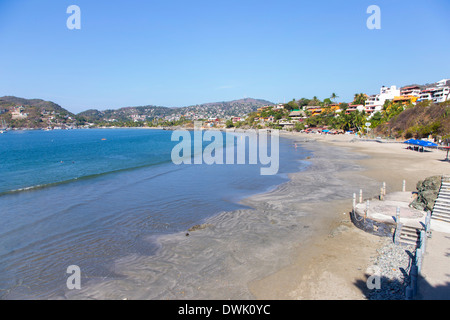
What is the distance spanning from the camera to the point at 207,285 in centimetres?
887

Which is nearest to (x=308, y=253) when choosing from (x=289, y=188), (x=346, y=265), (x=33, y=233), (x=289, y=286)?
(x=346, y=265)

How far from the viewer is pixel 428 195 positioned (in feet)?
42.4

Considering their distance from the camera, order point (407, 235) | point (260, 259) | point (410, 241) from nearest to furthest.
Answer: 1. point (260, 259)
2. point (410, 241)
3. point (407, 235)

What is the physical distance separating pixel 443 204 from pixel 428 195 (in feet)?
2.58

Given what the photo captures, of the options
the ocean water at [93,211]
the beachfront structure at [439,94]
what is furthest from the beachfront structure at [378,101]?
the ocean water at [93,211]

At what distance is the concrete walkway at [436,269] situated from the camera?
6.99 m

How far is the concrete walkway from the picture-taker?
699cm

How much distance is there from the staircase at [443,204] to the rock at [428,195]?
0.62 ft

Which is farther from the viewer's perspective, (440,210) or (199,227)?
(199,227)

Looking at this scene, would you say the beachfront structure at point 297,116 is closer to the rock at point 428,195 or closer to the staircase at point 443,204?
the rock at point 428,195

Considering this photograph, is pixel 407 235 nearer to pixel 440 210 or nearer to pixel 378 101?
pixel 440 210

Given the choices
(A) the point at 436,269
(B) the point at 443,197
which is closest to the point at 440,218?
(B) the point at 443,197

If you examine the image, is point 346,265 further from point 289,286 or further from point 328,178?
point 328,178

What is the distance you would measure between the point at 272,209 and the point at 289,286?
817cm
